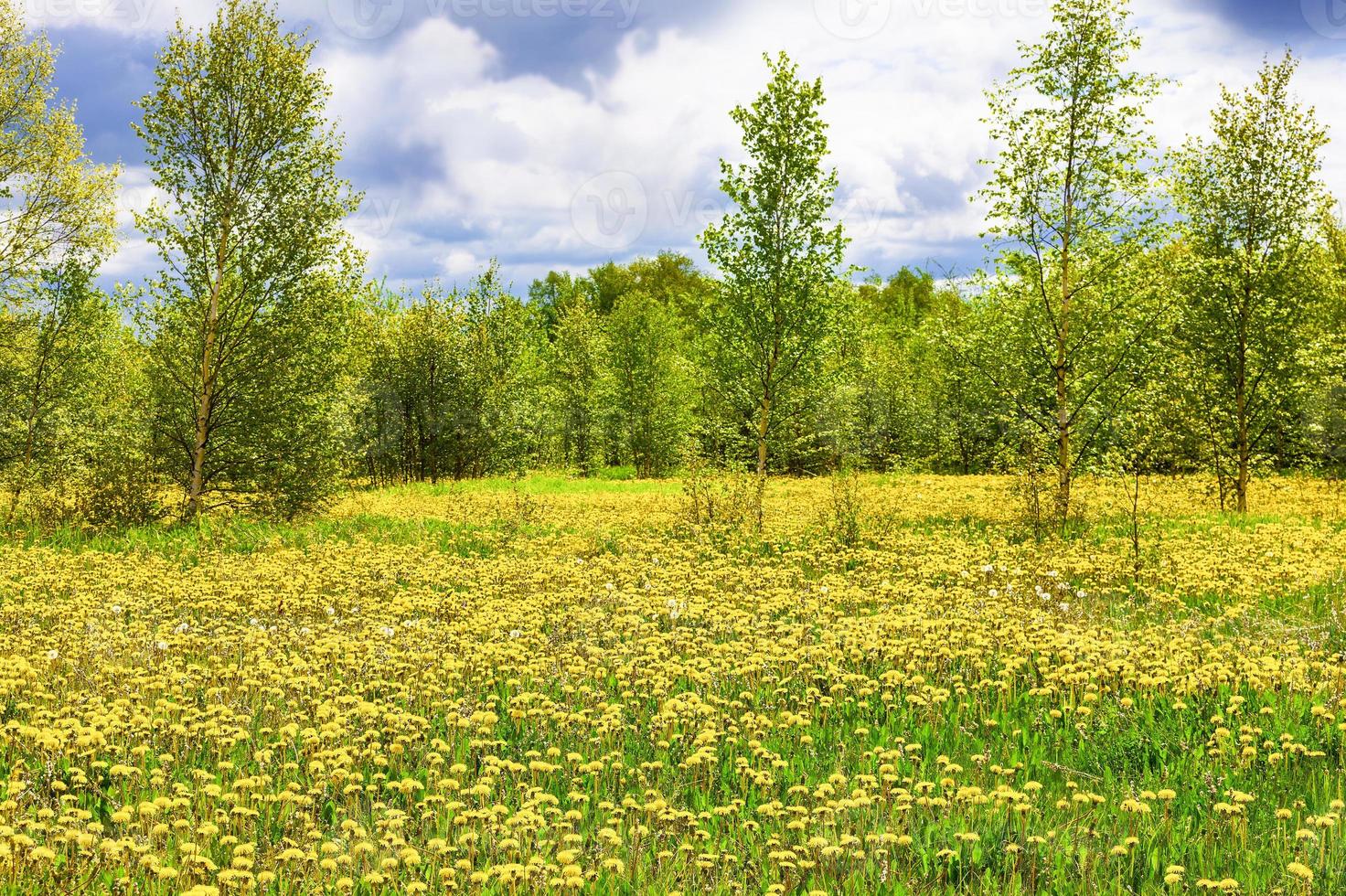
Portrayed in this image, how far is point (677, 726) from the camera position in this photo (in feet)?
19.7

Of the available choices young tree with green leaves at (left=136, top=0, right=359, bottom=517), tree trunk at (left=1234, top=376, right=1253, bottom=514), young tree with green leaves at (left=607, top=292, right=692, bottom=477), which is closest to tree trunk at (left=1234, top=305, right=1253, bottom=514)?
tree trunk at (left=1234, top=376, right=1253, bottom=514)

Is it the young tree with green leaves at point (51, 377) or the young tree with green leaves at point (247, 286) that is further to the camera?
the young tree with green leaves at point (51, 377)

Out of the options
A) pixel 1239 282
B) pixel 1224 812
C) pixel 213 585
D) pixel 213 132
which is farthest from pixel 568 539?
pixel 1239 282

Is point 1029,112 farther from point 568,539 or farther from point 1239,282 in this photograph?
Answer: point 568,539

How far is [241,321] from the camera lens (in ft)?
64.8

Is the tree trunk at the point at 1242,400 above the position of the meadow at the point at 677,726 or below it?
above

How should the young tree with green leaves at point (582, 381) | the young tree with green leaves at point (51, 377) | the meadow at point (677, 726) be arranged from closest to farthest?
the meadow at point (677, 726) → the young tree with green leaves at point (51, 377) → the young tree with green leaves at point (582, 381)

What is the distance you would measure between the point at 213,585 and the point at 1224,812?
11.0 meters

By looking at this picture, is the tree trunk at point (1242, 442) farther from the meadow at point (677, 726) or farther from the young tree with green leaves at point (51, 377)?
the young tree with green leaves at point (51, 377)

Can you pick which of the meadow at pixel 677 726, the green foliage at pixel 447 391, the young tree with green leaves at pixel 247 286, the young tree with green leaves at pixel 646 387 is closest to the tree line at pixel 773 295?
the young tree with green leaves at pixel 247 286

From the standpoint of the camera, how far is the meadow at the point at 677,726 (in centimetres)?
424

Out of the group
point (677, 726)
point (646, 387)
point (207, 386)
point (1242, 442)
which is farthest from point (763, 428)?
point (646, 387)

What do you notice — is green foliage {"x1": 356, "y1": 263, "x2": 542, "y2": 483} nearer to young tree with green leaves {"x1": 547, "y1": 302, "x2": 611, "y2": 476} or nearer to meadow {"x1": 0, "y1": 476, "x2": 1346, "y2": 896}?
young tree with green leaves {"x1": 547, "y1": 302, "x2": 611, "y2": 476}

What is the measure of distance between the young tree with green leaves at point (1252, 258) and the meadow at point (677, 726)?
39.0 feet
